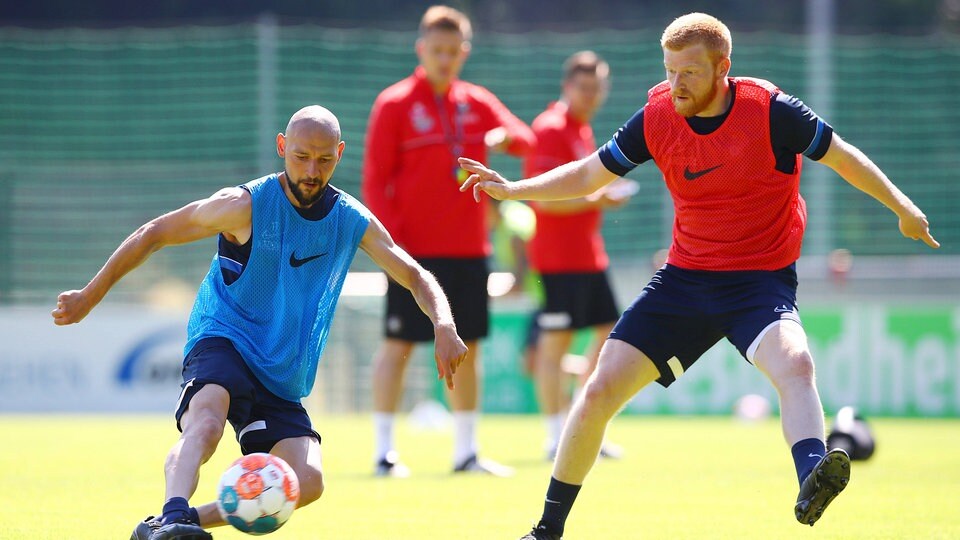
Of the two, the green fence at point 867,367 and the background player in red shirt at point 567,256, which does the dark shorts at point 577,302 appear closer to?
the background player in red shirt at point 567,256

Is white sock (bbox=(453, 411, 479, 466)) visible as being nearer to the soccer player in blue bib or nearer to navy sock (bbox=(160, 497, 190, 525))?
the soccer player in blue bib

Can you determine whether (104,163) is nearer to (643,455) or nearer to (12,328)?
(12,328)

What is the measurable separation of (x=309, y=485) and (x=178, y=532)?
95cm

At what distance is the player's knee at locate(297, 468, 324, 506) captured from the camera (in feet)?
18.7

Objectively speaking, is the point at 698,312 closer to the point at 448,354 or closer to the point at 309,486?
the point at 448,354

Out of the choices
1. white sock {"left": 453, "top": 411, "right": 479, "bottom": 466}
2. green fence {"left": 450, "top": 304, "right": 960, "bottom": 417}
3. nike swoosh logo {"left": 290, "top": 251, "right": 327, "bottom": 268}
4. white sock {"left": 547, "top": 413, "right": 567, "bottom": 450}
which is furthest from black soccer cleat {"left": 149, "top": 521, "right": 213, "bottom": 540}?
green fence {"left": 450, "top": 304, "right": 960, "bottom": 417}

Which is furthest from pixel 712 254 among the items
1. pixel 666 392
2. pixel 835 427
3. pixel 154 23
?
pixel 154 23

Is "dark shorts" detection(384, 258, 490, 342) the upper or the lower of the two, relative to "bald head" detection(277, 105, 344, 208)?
lower

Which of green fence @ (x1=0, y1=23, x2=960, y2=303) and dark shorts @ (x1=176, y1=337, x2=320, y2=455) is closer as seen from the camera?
dark shorts @ (x1=176, y1=337, x2=320, y2=455)

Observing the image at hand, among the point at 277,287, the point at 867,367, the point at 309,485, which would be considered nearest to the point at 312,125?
the point at 277,287

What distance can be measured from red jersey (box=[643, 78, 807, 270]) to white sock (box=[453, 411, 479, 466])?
3.48m

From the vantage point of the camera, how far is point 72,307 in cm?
532

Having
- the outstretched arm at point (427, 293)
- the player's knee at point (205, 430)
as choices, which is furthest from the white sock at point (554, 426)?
the player's knee at point (205, 430)

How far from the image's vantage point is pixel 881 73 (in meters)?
17.0
